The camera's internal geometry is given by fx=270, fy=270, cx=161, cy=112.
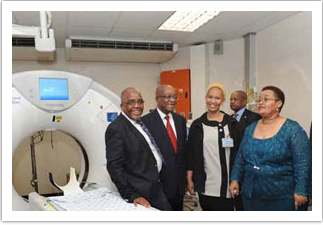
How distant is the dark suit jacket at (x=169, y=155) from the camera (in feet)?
4.70

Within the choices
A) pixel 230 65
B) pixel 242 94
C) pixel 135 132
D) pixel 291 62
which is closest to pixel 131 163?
pixel 135 132

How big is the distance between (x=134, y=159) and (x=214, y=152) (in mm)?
438

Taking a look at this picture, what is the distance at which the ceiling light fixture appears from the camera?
1.49 metres

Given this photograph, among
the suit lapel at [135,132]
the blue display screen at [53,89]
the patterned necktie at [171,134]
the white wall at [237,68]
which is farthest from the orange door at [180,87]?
the blue display screen at [53,89]

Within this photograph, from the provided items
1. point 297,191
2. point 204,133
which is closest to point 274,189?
point 297,191

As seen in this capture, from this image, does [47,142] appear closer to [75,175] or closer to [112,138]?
[75,175]

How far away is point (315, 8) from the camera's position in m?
1.29

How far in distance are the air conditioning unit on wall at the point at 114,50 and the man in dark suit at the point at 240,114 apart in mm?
475

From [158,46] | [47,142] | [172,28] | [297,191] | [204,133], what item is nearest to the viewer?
[297,191]

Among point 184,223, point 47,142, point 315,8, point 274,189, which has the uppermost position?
point 315,8

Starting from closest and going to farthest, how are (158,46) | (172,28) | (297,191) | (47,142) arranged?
(297,191)
(158,46)
(172,28)
(47,142)

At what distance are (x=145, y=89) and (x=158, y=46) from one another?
0.92 ft

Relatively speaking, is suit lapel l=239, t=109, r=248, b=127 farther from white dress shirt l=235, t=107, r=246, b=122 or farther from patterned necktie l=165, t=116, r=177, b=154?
patterned necktie l=165, t=116, r=177, b=154

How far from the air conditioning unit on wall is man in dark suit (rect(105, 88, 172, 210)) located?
0.33 metres
